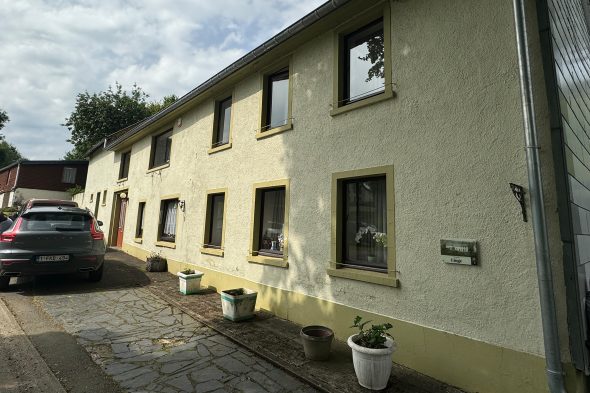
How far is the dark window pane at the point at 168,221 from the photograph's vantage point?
34.8ft

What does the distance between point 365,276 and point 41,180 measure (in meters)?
31.1

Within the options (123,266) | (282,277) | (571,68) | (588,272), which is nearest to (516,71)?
(571,68)

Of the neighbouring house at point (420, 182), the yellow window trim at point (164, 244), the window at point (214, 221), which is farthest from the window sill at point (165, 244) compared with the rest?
the neighbouring house at point (420, 182)

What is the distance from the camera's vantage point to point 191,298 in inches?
285

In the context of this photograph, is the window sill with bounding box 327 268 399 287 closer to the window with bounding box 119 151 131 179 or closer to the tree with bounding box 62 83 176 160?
the window with bounding box 119 151 131 179

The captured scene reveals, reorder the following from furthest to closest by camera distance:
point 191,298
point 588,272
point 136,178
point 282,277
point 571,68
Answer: point 136,178, point 191,298, point 282,277, point 571,68, point 588,272

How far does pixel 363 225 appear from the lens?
17.2ft

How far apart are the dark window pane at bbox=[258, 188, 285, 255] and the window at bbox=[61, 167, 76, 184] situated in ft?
89.8

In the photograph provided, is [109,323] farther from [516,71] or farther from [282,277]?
[516,71]

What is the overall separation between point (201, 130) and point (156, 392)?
24.7 feet

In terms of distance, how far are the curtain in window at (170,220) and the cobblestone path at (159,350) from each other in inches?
161

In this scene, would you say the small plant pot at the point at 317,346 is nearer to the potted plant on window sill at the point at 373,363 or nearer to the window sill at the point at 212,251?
the potted plant on window sill at the point at 373,363

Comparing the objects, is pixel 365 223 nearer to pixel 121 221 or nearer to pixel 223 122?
pixel 223 122

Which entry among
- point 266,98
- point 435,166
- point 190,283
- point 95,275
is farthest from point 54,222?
point 435,166
